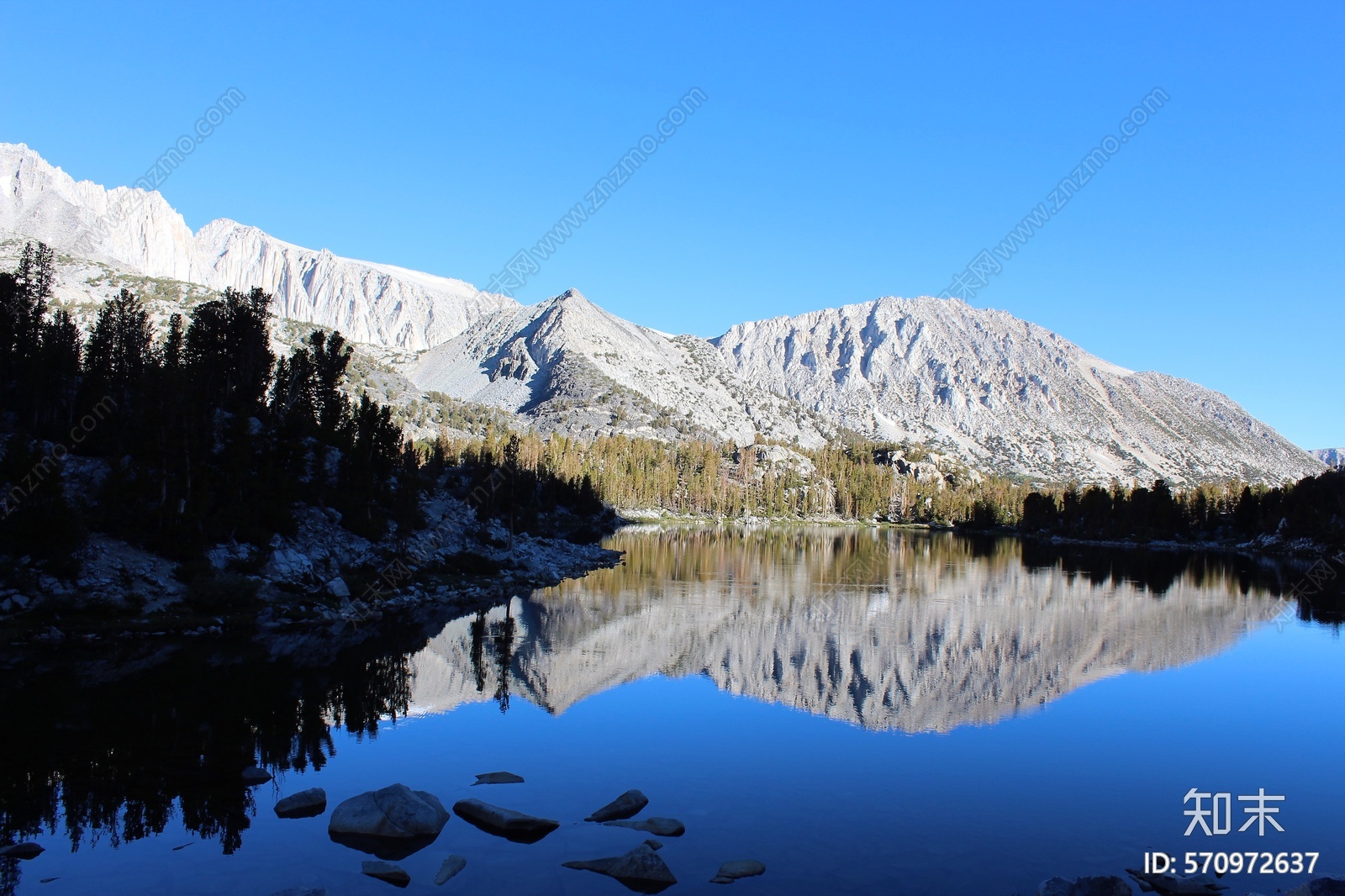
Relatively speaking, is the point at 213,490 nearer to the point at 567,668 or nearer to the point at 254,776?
the point at 567,668

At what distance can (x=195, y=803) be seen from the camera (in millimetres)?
16203

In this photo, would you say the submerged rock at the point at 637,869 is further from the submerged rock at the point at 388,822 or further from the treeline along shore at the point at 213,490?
the treeline along shore at the point at 213,490

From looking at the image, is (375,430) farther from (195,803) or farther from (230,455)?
(195,803)

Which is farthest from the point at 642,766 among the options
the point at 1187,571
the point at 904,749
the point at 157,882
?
the point at 1187,571

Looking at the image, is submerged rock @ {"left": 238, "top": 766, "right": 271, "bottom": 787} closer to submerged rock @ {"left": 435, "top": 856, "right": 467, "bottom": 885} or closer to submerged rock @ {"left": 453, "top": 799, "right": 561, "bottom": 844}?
submerged rock @ {"left": 453, "top": 799, "right": 561, "bottom": 844}

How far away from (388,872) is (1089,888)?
11.1m

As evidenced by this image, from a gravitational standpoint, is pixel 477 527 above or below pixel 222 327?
below

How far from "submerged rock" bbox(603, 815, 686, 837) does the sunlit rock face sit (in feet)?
34.0

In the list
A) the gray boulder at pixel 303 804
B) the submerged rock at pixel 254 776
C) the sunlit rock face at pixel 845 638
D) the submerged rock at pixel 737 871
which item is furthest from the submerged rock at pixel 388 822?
the sunlit rock face at pixel 845 638

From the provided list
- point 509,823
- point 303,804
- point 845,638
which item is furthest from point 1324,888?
point 845,638

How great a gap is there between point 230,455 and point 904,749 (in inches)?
1451

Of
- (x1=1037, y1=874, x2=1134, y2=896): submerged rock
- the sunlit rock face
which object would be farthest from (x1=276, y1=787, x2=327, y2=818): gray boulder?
(x1=1037, y1=874, x2=1134, y2=896): submerged rock

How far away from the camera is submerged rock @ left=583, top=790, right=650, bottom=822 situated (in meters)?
16.4

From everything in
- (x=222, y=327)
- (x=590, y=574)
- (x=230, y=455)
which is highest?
(x=222, y=327)
